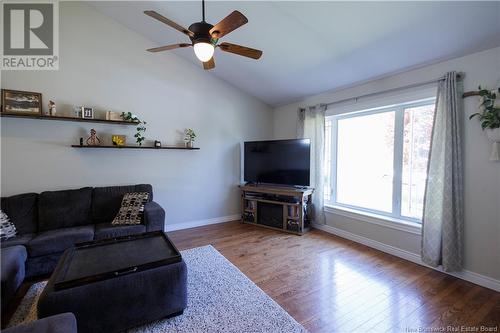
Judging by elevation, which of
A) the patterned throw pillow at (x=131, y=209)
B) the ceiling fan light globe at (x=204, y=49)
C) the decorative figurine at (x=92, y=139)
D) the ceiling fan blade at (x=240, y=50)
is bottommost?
the patterned throw pillow at (x=131, y=209)

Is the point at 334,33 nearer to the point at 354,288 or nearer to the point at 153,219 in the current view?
the point at 354,288

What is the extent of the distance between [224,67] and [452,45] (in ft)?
10.2

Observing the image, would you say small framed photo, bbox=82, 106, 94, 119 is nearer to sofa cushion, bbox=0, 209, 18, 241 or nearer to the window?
sofa cushion, bbox=0, 209, 18, 241

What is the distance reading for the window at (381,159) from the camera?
3016 millimetres

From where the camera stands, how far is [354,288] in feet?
7.66

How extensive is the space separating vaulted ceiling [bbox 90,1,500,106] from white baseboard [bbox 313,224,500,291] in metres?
2.39

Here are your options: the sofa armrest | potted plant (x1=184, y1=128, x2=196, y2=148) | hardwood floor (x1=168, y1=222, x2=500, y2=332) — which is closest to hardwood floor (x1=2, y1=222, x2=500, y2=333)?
hardwood floor (x1=168, y1=222, x2=500, y2=332)

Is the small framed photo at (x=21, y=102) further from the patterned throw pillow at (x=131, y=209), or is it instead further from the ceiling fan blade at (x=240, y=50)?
the ceiling fan blade at (x=240, y=50)

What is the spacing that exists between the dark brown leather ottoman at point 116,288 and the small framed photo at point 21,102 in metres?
2.08

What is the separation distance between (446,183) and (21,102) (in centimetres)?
522

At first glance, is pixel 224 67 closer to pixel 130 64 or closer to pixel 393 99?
pixel 130 64

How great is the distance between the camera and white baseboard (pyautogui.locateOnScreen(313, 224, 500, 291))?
2338 millimetres

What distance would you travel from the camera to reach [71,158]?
3.29 metres

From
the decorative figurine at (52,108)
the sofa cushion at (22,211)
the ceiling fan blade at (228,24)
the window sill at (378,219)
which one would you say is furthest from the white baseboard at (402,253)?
the decorative figurine at (52,108)
